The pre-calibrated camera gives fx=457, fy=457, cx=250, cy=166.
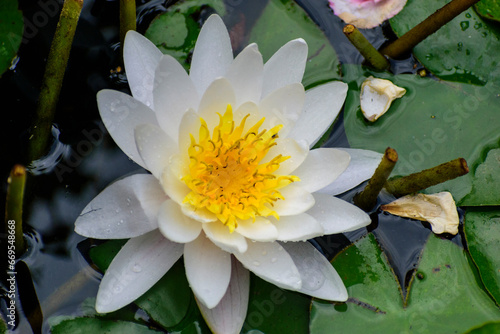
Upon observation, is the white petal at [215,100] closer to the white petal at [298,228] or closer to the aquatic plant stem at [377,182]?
the white petal at [298,228]

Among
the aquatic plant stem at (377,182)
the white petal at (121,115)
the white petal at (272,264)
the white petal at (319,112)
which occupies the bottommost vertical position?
the aquatic plant stem at (377,182)

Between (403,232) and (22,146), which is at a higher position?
(22,146)

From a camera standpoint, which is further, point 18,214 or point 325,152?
point 325,152

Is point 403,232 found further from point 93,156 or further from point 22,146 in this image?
point 22,146

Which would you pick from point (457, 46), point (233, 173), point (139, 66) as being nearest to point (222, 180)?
point (233, 173)

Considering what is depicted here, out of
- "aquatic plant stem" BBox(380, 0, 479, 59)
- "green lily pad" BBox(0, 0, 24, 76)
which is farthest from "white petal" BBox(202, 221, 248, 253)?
"aquatic plant stem" BBox(380, 0, 479, 59)

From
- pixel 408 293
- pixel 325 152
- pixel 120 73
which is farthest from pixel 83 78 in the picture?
pixel 408 293

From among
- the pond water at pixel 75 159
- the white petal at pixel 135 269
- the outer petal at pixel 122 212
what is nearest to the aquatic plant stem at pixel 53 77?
the pond water at pixel 75 159
